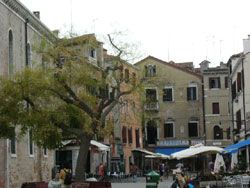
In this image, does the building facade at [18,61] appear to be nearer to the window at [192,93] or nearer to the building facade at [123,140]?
the building facade at [123,140]

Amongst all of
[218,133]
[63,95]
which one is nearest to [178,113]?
[218,133]

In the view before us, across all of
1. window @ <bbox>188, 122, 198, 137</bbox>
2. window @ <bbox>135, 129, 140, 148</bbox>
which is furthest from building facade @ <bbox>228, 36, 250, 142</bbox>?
window @ <bbox>188, 122, 198, 137</bbox>

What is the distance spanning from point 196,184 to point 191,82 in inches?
1890

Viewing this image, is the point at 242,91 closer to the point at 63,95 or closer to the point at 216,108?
the point at 63,95

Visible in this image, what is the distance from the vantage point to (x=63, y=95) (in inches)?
1076

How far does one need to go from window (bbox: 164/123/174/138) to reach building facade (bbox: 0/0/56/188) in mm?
35294

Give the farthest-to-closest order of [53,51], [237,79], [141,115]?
[237,79], [141,115], [53,51]

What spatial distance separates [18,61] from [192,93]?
136 feet

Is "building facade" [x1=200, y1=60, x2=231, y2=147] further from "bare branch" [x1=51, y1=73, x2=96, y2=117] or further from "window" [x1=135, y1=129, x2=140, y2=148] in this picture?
"bare branch" [x1=51, y1=73, x2=96, y2=117]

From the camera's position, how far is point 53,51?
89.4 ft

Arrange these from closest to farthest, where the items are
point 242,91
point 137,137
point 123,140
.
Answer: point 242,91, point 123,140, point 137,137

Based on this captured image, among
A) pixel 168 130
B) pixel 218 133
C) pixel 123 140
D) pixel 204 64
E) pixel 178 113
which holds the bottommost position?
pixel 123 140

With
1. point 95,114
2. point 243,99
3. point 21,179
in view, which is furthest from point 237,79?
point 95,114

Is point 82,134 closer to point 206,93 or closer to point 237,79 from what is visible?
point 237,79
